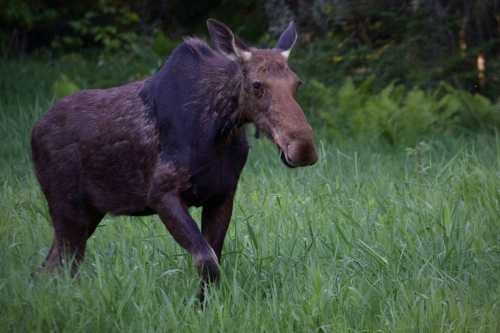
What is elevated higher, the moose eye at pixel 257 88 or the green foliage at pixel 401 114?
the moose eye at pixel 257 88

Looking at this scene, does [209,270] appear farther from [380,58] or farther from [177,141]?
[380,58]

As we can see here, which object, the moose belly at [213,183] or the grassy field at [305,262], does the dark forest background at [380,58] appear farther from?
the moose belly at [213,183]

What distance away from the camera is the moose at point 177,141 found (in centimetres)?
526

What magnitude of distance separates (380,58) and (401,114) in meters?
Result: 2.04

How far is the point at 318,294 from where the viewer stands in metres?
5.01

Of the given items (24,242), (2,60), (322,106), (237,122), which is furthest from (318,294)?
(2,60)

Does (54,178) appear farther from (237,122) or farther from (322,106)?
(322,106)

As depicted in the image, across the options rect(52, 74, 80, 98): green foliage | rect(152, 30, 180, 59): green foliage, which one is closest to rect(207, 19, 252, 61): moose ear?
rect(52, 74, 80, 98): green foliage

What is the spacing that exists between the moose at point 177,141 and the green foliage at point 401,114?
15.1ft

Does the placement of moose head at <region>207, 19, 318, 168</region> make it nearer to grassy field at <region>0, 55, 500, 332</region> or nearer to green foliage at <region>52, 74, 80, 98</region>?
grassy field at <region>0, 55, 500, 332</region>

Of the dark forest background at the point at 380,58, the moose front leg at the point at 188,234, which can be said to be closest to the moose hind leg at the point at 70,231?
the moose front leg at the point at 188,234

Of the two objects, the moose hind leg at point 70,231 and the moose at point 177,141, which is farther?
the moose hind leg at point 70,231

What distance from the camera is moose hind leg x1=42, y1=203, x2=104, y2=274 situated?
618 centimetres

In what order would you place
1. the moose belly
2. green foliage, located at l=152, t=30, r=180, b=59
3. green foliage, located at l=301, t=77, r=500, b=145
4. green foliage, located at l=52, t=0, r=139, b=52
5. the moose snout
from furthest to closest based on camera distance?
green foliage, located at l=52, t=0, r=139, b=52, green foliage, located at l=152, t=30, r=180, b=59, green foliage, located at l=301, t=77, r=500, b=145, the moose belly, the moose snout
